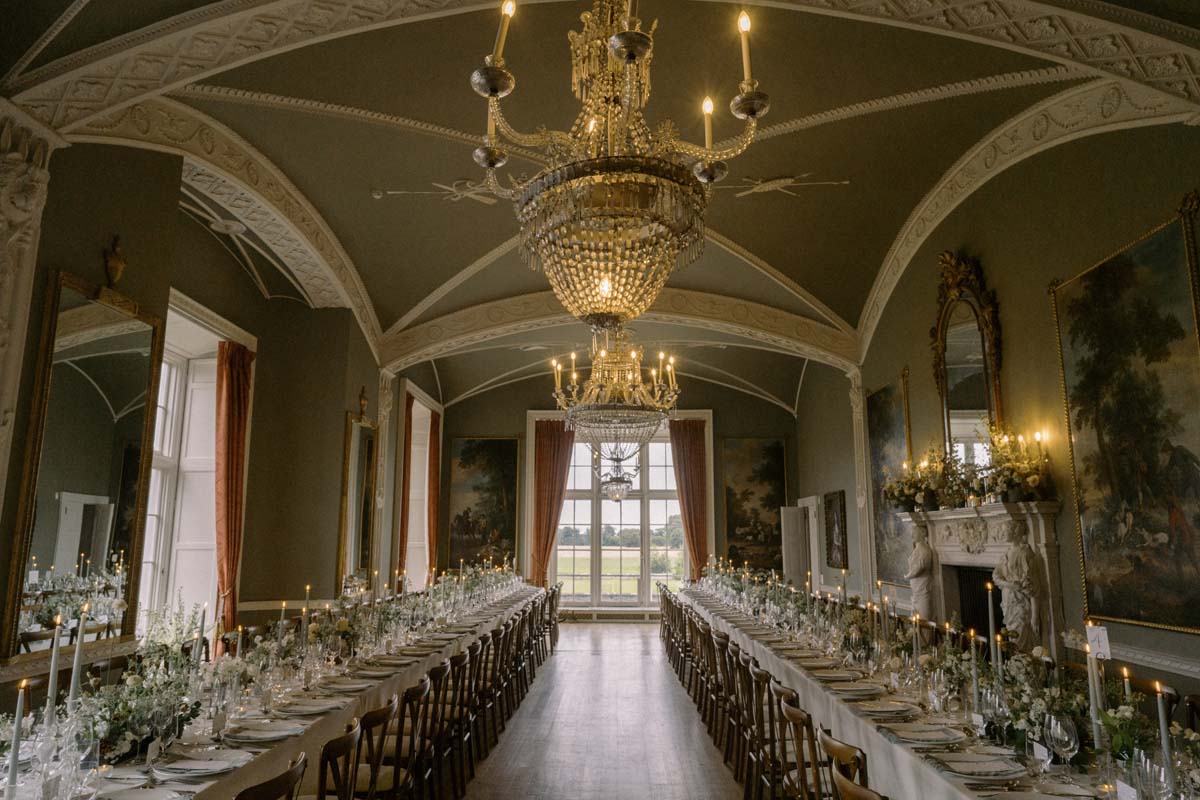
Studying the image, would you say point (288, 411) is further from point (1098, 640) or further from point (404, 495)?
point (1098, 640)

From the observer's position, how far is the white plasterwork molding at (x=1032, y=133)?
502 centimetres

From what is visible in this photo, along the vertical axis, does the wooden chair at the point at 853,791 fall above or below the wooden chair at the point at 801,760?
above

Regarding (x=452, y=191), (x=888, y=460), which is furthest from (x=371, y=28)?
(x=888, y=460)

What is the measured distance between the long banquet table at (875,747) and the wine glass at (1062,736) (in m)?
0.38

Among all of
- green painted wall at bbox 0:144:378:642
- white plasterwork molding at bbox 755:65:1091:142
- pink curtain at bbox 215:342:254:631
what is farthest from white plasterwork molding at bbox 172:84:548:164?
pink curtain at bbox 215:342:254:631

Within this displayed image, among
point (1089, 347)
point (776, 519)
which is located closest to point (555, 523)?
point (776, 519)

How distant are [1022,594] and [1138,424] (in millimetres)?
1656

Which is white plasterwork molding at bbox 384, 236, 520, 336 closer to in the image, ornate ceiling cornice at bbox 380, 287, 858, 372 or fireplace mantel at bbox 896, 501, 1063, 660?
ornate ceiling cornice at bbox 380, 287, 858, 372

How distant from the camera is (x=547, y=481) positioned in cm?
1622

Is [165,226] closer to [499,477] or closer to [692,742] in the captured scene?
[692,742]

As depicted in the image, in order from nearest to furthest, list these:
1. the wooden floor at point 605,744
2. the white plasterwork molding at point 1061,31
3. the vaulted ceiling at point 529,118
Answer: the white plasterwork molding at point 1061,31 → the vaulted ceiling at point 529,118 → the wooden floor at point 605,744

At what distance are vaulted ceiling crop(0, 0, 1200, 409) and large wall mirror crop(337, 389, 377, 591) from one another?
1197 mm

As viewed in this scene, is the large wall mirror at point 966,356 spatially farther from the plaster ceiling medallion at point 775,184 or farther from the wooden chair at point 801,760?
the wooden chair at point 801,760

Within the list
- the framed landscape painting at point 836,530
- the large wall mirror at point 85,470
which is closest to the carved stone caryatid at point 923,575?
the framed landscape painting at point 836,530
